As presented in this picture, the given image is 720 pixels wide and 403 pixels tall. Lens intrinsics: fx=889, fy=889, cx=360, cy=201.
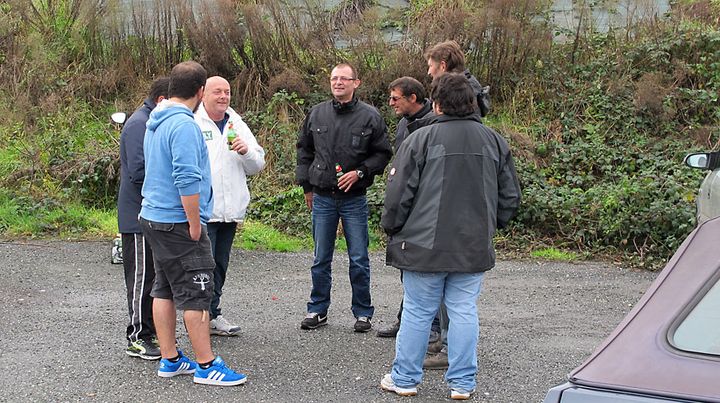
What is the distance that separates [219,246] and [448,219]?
200 centimetres

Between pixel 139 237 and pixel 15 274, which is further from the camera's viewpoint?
pixel 15 274

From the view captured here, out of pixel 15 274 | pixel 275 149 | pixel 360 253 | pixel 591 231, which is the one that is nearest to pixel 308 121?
pixel 360 253

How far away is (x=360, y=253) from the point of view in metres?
6.47

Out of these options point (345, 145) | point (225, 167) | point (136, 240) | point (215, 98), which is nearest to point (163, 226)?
point (136, 240)

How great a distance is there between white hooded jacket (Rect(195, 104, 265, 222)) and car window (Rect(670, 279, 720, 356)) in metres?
4.04

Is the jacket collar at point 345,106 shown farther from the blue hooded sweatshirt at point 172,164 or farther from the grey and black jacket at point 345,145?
the blue hooded sweatshirt at point 172,164

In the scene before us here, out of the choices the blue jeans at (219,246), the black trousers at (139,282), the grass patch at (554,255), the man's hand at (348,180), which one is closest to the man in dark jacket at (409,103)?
the man's hand at (348,180)

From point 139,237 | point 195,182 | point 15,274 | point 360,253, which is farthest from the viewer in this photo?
point 15,274

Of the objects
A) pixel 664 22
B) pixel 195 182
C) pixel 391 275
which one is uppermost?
pixel 664 22

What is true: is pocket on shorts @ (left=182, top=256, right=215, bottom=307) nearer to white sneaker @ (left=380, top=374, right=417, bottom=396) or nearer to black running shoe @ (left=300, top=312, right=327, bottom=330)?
white sneaker @ (left=380, top=374, right=417, bottom=396)

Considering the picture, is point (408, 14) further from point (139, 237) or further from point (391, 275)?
point (139, 237)

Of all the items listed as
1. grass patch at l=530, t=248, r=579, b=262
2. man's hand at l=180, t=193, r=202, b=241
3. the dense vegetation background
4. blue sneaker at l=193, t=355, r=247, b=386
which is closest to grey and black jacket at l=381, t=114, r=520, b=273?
man's hand at l=180, t=193, r=202, b=241

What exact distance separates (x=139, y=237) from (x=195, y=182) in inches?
33.0

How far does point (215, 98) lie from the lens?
20.0ft
